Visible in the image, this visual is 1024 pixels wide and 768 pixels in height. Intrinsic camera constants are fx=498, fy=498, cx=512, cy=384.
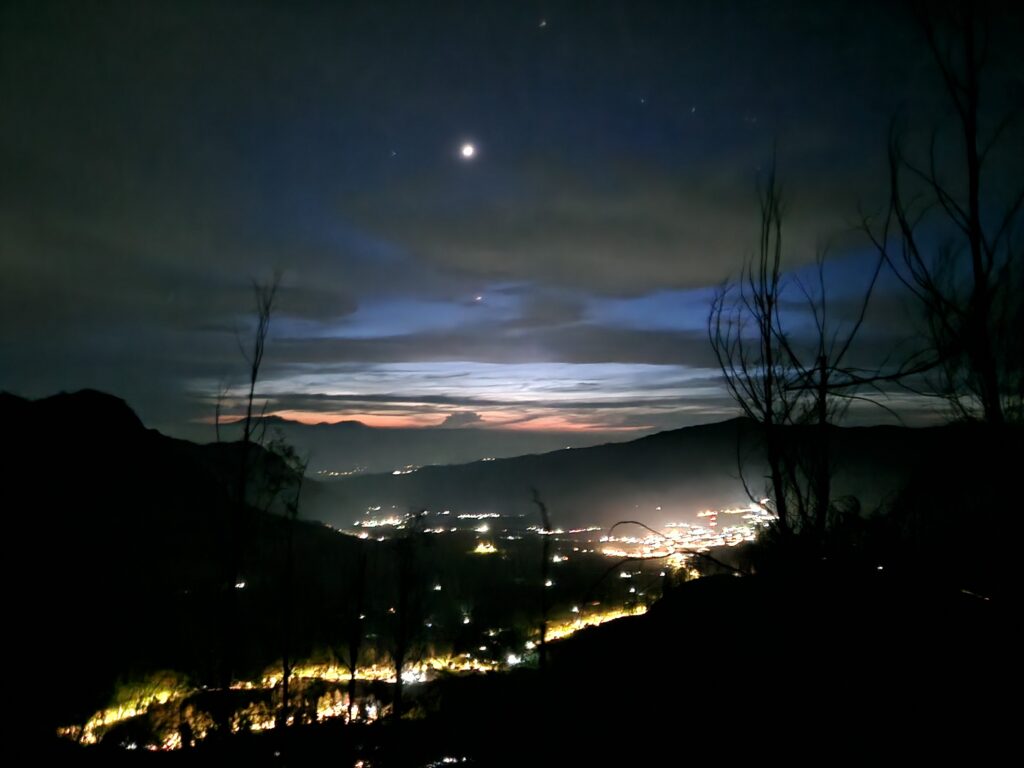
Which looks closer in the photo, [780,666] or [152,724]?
[780,666]

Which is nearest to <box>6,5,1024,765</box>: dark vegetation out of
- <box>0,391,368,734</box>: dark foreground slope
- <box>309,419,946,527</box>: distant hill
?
<box>0,391,368,734</box>: dark foreground slope

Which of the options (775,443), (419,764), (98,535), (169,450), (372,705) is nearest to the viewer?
(775,443)

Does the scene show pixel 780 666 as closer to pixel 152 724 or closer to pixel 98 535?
pixel 152 724

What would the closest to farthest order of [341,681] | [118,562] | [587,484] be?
[341,681] < [118,562] < [587,484]

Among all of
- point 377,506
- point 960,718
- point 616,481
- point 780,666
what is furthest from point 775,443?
point 377,506

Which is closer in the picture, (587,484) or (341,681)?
(341,681)

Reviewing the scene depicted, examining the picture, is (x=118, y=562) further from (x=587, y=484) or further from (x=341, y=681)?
(x=587, y=484)

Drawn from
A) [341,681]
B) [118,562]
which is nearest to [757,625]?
[341,681]

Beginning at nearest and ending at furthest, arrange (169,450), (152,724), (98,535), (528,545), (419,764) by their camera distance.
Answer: (419,764) → (152,724) → (98,535) → (169,450) → (528,545)

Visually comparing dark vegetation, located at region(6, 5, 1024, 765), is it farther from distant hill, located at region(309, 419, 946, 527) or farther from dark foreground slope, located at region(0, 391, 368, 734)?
distant hill, located at region(309, 419, 946, 527)

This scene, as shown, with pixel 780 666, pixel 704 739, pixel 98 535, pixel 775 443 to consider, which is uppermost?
pixel 775 443
